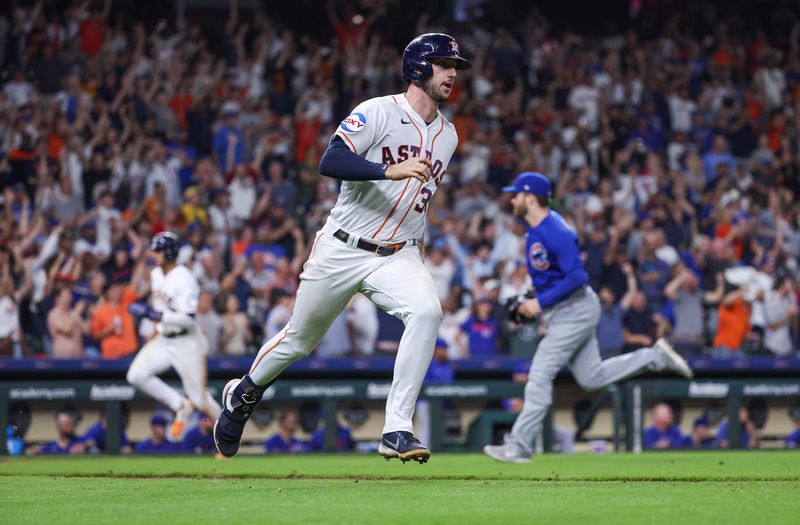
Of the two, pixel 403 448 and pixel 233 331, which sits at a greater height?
pixel 233 331

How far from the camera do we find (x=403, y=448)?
21.8ft

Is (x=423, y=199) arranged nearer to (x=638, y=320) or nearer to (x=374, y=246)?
(x=374, y=246)

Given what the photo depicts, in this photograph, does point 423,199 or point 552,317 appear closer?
point 423,199

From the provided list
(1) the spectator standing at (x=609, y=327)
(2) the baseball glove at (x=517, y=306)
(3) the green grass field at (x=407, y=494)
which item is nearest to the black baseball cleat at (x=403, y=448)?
(3) the green grass field at (x=407, y=494)

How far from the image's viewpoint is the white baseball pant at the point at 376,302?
6.86 meters

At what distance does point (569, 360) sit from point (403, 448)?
387 cm

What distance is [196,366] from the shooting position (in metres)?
12.3

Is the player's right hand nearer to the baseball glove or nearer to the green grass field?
the green grass field

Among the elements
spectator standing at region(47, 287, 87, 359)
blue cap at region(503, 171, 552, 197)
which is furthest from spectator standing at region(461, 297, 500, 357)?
blue cap at region(503, 171, 552, 197)

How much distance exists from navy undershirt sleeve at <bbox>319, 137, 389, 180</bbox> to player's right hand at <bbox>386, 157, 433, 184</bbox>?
0.20 ft

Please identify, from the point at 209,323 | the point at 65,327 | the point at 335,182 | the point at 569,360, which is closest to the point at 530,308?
the point at 569,360

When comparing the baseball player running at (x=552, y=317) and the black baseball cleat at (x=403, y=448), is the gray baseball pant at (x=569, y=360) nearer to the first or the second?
the baseball player running at (x=552, y=317)

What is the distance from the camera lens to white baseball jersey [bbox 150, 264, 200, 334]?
12.1 meters

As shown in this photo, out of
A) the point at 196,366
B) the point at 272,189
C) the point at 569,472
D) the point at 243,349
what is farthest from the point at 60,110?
the point at 569,472
